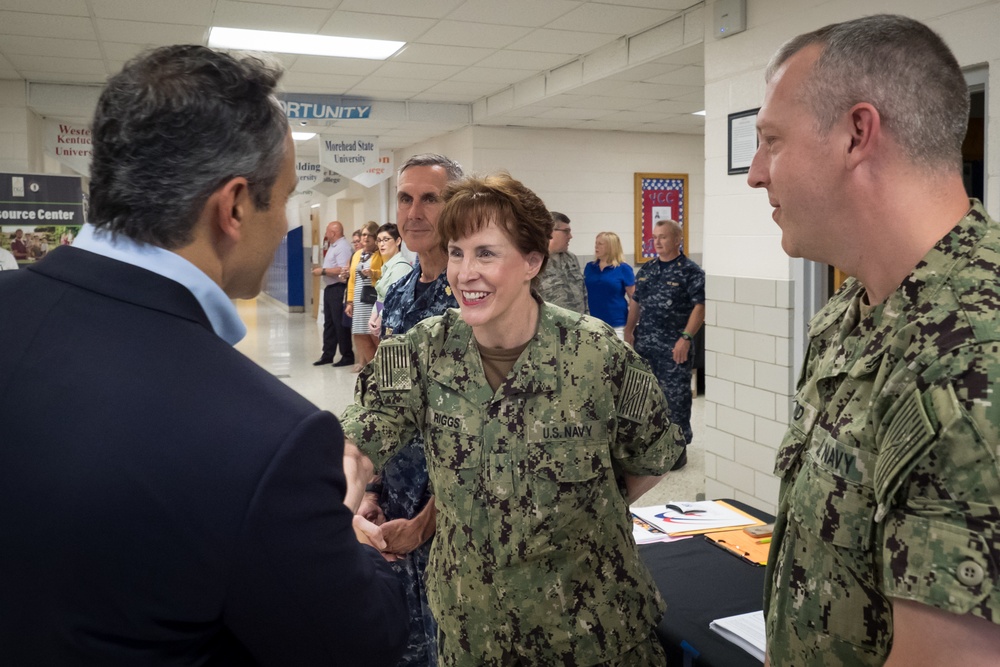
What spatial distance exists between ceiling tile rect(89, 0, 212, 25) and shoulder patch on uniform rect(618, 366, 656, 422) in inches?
177

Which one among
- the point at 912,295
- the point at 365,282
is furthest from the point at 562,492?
the point at 365,282

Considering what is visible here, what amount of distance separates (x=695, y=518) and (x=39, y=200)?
19.4 feet

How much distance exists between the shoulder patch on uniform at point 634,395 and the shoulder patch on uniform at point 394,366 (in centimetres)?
48

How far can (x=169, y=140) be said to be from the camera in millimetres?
878

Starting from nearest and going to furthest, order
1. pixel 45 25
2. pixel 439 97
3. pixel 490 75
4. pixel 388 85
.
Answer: pixel 45 25, pixel 490 75, pixel 388 85, pixel 439 97

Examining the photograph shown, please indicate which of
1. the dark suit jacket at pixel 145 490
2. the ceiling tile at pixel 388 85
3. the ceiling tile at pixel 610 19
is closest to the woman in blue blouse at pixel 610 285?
the ceiling tile at pixel 610 19

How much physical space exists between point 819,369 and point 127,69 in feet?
3.33

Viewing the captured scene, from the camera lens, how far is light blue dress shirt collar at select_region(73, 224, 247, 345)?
870 mm

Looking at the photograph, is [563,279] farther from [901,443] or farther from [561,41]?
[901,443]

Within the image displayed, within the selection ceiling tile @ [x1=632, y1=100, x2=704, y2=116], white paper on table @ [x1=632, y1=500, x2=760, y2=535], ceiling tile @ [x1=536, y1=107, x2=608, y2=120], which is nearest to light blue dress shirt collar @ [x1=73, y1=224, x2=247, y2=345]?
white paper on table @ [x1=632, y1=500, x2=760, y2=535]

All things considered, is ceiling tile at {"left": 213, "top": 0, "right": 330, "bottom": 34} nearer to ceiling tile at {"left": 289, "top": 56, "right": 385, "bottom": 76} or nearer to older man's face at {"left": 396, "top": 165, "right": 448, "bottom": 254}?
ceiling tile at {"left": 289, "top": 56, "right": 385, "bottom": 76}

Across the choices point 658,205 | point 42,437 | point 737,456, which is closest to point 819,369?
point 42,437

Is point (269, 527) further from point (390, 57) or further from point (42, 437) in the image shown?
point (390, 57)

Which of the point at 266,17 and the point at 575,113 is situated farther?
the point at 575,113
